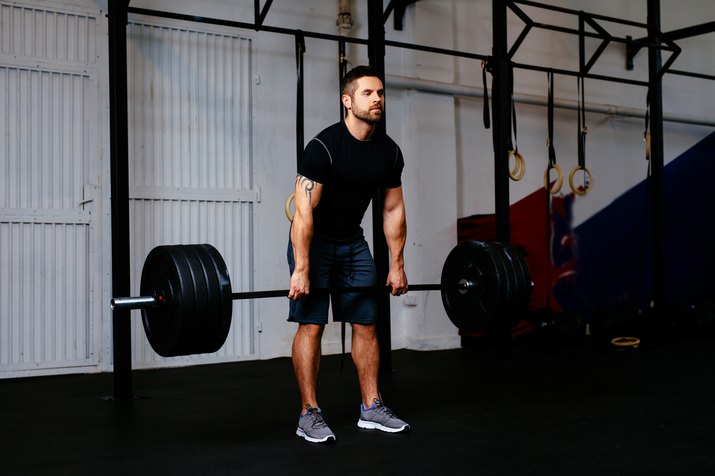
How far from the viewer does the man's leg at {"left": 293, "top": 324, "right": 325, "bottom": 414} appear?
2.81m

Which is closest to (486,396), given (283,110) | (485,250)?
(485,250)

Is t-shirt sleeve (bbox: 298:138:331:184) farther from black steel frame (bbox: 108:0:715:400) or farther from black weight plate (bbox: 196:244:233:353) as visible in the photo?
black steel frame (bbox: 108:0:715:400)

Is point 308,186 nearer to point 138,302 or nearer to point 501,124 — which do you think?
point 138,302

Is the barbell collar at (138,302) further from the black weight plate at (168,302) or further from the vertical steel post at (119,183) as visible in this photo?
the vertical steel post at (119,183)

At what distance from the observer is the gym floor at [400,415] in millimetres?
2414

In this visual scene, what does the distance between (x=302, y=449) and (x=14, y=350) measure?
2512mm

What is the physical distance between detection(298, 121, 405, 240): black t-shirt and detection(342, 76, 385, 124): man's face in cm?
9

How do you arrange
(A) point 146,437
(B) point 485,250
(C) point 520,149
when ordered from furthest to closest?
1. (C) point 520,149
2. (B) point 485,250
3. (A) point 146,437

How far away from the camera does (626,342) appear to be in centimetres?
550

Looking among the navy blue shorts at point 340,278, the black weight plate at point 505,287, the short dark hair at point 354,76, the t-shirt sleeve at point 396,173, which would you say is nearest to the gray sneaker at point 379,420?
the navy blue shorts at point 340,278

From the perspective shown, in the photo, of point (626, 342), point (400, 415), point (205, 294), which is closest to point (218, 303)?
point (205, 294)

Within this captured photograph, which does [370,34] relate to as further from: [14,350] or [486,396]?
[14,350]

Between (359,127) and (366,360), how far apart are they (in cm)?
82

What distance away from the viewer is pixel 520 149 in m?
6.34
